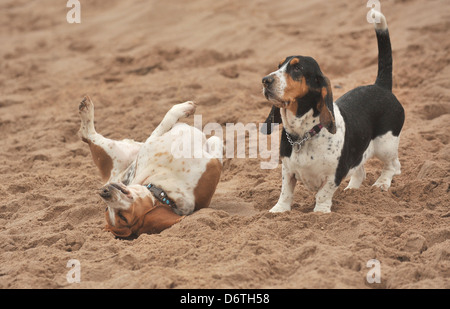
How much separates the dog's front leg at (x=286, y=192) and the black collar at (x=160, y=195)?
75cm

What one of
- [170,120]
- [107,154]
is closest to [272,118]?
[170,120]

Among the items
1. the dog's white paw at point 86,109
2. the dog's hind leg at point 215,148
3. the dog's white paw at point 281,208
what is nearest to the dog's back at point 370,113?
the dog's white paw at point 281,208

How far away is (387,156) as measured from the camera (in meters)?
5.42

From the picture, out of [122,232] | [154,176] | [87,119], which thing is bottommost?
[122,232]

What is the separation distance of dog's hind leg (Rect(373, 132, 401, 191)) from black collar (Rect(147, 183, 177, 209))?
1669 mm

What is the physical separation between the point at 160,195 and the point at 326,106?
137cm

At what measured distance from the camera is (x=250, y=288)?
12.3 ft

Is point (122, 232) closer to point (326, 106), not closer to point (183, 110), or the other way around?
point (183, 110)

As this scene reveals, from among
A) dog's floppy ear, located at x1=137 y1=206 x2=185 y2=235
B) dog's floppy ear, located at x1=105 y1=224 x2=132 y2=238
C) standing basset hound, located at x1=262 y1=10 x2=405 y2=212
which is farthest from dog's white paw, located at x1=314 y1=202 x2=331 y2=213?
dog's floppy ear, located at x1=105 y1=224 x2=132 y2=238

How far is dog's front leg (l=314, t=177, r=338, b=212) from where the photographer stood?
190 inches

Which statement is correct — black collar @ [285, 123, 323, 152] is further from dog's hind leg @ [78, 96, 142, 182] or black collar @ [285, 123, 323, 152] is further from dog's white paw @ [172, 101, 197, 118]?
dog's hind leg @ [78, 96, 142, 182]
